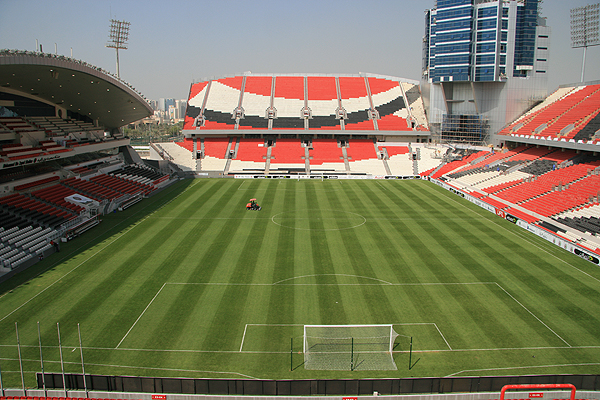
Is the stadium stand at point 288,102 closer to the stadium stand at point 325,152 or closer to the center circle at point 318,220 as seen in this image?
the stadium stand at point 325,152

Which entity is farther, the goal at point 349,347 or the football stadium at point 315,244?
the goal at point 349,347

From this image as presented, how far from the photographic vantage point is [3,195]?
2770 cm

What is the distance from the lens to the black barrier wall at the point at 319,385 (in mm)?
11539

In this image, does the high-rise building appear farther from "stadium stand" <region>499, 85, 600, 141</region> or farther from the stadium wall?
the stadium wall

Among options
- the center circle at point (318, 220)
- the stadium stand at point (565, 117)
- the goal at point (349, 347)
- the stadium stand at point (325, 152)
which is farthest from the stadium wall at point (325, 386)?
the stadium stand at point (325, 152)

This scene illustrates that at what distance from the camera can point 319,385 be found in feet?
38.1

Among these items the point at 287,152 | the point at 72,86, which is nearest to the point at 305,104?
the point at 287,152

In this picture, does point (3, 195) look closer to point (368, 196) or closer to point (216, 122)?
point (368, 196)

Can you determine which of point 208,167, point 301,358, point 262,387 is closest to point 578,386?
point 301,358

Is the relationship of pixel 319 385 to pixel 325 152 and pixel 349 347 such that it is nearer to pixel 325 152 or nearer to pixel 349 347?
pixel 349 347

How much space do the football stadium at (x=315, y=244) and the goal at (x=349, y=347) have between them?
71 millimetres

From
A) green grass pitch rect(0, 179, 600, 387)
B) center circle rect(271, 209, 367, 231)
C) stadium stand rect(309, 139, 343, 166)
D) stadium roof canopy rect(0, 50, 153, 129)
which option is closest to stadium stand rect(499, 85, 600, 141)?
green grass pitch rect(0, 179, 600, 387)

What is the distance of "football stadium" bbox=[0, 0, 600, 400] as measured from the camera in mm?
13359

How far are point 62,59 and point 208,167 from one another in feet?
91.7
